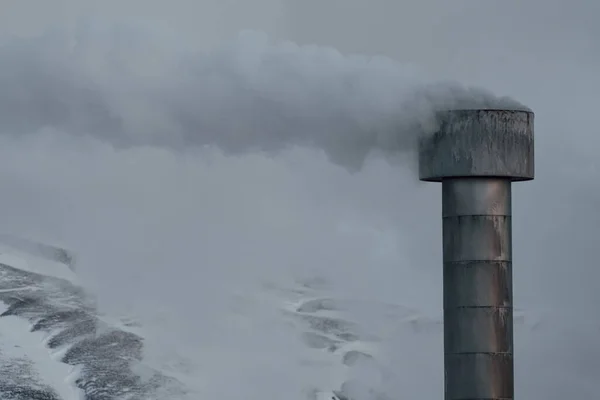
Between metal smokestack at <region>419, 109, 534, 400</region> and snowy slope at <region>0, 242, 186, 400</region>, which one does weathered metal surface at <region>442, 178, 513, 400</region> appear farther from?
snowy slope at <region>0, 242, 186, 400</region>

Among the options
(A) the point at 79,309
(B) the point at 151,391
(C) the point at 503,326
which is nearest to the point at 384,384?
(B) the point at 151,391

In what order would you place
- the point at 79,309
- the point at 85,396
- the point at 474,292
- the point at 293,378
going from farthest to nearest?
the point at 79,309 → the point at 293,378 → the point at 85,396 → the point at 474,292

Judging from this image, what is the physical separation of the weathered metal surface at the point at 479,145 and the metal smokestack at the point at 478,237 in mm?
16

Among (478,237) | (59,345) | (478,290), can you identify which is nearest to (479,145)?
(478,237)

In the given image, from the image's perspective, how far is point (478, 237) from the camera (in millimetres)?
21656

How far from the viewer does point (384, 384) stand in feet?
222

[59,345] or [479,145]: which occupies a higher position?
[59,345]

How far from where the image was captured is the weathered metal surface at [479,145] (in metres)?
21.7

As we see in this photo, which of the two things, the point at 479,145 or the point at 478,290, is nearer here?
the point at 478,290

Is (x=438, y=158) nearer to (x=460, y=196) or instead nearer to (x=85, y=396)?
(x=460, y=196)

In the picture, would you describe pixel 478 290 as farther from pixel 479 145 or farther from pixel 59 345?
pixel 59 345

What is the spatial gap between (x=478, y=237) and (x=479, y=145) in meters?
1.51

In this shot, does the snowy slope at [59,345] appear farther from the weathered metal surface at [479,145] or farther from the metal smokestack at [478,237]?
the weathered metal surface at [479,145]

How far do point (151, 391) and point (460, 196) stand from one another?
43778 millimetres
